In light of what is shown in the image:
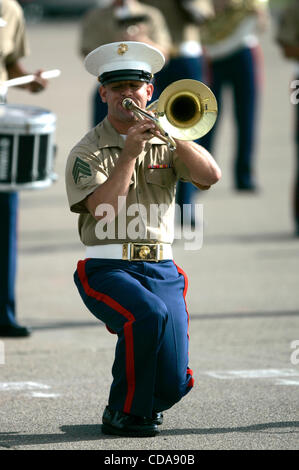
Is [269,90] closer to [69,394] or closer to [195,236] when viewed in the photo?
[195,236]

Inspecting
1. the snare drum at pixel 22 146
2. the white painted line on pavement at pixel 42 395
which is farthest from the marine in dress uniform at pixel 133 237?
the snare drum at pixel 22 146

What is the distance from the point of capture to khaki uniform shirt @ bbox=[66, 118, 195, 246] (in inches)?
192

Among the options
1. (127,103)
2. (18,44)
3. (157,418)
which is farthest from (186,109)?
(18,44)

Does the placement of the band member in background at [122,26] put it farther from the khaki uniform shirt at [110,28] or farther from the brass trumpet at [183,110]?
the brass trumpet at [183,110]

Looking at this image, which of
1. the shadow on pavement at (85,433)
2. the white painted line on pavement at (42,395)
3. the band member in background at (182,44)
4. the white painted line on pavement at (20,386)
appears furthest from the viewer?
the band member in background at (182,44)

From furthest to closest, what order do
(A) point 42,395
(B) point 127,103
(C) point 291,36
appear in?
(C) point 291,36 < (A) point 42,395 < (B) point 127,103

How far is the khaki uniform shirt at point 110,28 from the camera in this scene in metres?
9.05

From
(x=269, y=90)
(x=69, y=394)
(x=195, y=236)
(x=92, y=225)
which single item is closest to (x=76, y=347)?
(x=69, y=394)

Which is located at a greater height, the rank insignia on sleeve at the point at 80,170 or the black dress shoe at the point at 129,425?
the rank insignia on sleeve at the point at 80,170

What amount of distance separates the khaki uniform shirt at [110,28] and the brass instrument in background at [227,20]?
151 cm

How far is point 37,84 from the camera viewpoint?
256 inches

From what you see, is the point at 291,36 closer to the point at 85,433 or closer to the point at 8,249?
the point at 8,249

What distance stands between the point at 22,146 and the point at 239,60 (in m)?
5.01
